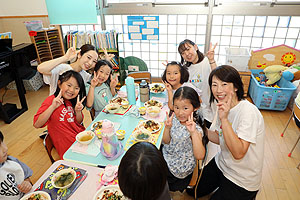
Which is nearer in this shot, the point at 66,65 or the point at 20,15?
the point at 66,65

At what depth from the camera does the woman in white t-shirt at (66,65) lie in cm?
209

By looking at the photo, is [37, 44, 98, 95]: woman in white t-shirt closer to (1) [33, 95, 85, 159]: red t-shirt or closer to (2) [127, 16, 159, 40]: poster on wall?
(1) [33, 95, 85, 159]: red t-shirt

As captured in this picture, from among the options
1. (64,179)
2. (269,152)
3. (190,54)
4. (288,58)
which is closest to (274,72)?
(288,58)

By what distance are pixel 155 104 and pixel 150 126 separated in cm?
46

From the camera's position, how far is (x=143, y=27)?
13.5 feet

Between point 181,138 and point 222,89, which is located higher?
point 222,89

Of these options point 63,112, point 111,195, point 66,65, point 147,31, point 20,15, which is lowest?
point 111,195

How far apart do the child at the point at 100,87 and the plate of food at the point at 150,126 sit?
66 centimetres

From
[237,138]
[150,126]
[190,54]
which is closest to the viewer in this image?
[237,138]

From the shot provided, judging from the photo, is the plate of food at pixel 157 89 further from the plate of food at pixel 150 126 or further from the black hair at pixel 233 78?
the black hair at pixel 233 78

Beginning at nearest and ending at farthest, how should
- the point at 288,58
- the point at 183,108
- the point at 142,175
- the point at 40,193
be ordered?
the point at 142,175 < the point at 40,193 < the point at 183,108 < the point at 288,58

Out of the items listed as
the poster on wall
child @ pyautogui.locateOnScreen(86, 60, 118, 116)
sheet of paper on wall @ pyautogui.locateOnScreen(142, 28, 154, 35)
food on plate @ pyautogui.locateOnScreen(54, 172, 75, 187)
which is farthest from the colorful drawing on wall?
food on plate @ pyautogui.locateOnScreen(54, 172, 75, 187)

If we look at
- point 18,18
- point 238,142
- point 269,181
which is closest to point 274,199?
point 269,181

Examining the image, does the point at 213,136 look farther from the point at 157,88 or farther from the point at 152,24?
the point at 152,24
